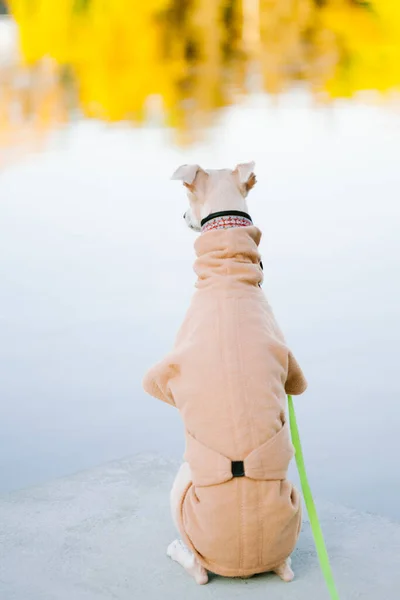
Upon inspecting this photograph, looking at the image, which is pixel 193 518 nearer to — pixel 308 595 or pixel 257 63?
pixel 308 595

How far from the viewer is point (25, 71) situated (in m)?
3.28

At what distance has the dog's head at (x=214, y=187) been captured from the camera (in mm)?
2066

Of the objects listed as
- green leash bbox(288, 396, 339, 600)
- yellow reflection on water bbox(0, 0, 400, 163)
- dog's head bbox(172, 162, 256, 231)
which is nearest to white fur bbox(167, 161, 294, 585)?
dog's head bbox(172, 162, 256, 231)

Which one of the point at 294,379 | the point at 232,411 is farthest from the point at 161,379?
the point at 294,379

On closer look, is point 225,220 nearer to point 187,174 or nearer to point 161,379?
point 187,174

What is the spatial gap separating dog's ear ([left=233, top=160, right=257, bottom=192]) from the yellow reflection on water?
122cm

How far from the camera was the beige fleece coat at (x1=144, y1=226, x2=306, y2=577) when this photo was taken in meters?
1.91

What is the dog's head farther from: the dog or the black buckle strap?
the black buckle strap

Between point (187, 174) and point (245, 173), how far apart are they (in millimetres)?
142

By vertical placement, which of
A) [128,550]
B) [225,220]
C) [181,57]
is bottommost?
[128,550]

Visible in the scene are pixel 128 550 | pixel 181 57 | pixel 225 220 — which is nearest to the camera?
pixel 225 220

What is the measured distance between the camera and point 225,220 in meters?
2.03

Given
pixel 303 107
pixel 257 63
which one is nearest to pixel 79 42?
pixel 257 63

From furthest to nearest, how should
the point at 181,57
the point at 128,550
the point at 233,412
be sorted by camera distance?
the point at 181,57
the point at 128,550
the point at 233,412
